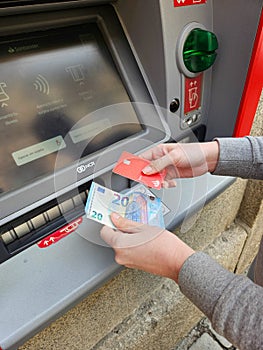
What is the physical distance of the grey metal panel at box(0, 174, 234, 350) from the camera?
568 mm

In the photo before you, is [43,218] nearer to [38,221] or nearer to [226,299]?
[38,221]

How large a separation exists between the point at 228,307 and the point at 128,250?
0.73ft

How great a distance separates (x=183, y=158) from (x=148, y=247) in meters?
0.25

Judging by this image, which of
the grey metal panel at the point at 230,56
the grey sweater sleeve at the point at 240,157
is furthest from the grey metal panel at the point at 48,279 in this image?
the grey metal panel at the point at 230,56

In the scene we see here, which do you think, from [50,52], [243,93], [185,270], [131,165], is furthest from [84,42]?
[185,270]

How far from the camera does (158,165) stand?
2.46 feet

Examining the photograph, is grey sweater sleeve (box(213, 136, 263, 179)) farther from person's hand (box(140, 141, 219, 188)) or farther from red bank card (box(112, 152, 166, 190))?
red bank card (box(112, 152, 166, 190))

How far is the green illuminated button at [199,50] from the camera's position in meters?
0.77

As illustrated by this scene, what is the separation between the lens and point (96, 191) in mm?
703

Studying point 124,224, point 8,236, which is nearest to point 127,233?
point 124,224

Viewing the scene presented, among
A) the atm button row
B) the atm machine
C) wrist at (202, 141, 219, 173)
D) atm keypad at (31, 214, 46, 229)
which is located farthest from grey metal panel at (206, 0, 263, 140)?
atm keypad at (31, 214, 46, 229)

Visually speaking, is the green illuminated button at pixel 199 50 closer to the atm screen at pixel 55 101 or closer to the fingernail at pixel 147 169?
the atm screen at pixel 55 101

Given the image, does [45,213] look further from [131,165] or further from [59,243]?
[131,165]

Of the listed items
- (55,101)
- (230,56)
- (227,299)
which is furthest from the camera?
(230,56)
